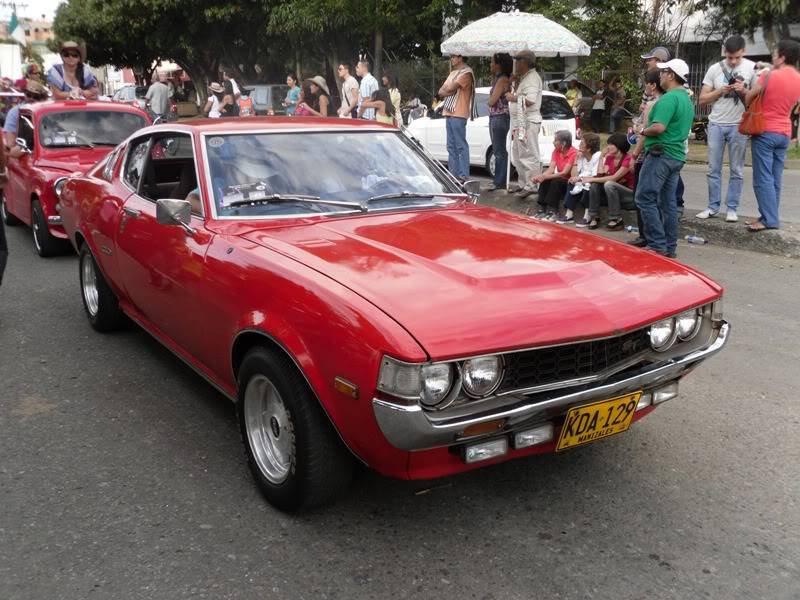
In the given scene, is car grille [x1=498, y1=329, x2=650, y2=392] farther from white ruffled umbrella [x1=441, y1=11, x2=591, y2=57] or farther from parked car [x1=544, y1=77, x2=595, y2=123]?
parked car [x1=544, y1=77, x2=595, y2=123]

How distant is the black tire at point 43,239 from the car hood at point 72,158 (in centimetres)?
43

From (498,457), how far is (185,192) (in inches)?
104

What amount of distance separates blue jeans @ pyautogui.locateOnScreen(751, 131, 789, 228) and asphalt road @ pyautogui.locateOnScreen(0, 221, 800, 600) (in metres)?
3.99

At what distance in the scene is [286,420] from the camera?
10.4 ft

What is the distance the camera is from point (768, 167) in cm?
794

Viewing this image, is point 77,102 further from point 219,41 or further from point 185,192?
point 219,41

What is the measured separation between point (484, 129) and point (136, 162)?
33.2 feet

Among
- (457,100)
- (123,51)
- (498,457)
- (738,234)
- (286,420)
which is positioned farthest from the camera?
(123,51)

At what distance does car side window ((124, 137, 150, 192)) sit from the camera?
195 inches

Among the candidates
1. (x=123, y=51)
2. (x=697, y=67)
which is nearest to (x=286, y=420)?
(x=697, y=67)

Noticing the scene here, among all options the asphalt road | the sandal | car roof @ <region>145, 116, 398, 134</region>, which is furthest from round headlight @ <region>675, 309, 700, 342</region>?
the sandal

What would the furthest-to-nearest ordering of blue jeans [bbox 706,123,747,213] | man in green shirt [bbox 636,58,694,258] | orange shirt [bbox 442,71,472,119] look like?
orange shirt [bbox 442,71,472,119] < blue jeans [bbox 706,123,747,213] < man in green shirt [bbox 636,58,694,258]

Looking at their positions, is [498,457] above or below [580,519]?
above

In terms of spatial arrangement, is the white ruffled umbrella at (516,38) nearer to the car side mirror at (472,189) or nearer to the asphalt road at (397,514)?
the car side mirror at (472,189)
